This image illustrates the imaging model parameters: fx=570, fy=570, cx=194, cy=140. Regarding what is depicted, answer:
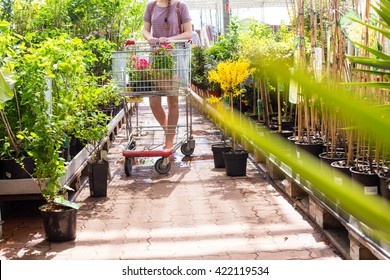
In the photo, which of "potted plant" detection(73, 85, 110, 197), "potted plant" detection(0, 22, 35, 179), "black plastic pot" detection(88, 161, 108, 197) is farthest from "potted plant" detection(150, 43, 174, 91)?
"potted plant" detection(0, 22, 35, 179)

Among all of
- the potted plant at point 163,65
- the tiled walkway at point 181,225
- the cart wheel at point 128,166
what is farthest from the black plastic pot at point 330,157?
the cart wheel at point 128,166

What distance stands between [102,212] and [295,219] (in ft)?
4.49

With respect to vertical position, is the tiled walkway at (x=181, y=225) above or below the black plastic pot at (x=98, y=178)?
below

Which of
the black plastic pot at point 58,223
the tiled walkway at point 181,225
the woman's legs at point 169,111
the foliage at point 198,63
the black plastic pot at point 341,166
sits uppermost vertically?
the foliage at point 198,63

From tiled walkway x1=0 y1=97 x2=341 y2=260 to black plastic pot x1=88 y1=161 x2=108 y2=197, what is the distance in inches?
2.9

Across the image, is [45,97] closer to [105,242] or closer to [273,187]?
[105,242]

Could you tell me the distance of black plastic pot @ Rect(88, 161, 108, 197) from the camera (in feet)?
14.5

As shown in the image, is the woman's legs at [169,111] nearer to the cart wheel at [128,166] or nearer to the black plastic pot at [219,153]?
the black plastic pot at [219,153]

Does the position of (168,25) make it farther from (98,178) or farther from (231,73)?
(98,178)

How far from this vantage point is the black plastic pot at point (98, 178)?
174 inches

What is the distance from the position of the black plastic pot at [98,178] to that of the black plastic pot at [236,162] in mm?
1201

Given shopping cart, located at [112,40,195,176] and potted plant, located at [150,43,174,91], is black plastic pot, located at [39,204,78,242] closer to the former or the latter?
shopping cart, located at [112,40,195,176]

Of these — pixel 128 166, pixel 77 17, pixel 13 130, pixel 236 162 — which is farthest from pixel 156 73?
pixel 77 17

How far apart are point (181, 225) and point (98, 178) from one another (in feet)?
3.48
